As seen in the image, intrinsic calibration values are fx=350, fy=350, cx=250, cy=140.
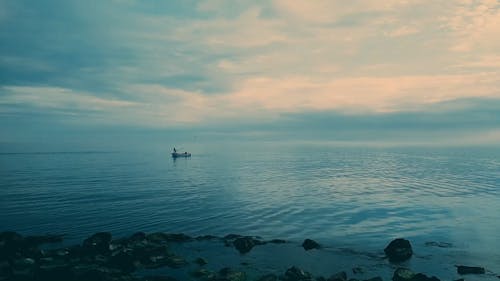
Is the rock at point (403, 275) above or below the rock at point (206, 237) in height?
above

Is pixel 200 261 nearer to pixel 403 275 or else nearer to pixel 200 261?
pixel 200 261

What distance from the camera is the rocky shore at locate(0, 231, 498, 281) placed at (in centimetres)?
2873

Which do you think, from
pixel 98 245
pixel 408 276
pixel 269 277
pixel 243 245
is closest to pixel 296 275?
pixel 269 277

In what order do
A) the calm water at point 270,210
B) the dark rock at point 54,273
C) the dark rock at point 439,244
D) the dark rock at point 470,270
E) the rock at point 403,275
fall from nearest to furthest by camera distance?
1. the dark rock at point 54,273
2. the rock at point 403,275
3. the dark rock at point 470,270
4. the dark rock at point 439,244
5. the calm water at point 270,210

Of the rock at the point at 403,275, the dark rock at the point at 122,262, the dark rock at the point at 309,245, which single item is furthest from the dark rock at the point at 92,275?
the rock at the point at 403,275

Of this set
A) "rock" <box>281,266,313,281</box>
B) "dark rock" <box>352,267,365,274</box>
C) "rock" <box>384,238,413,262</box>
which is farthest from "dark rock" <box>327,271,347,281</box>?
"rock" <box>384,238,413,262</box>

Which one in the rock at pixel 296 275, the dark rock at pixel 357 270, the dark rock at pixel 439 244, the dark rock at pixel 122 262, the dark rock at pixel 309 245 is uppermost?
the dark rock at pixel 122 262

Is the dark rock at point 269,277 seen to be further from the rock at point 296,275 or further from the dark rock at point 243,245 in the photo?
the dark rock at point 243,245

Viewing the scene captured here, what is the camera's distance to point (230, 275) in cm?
2911

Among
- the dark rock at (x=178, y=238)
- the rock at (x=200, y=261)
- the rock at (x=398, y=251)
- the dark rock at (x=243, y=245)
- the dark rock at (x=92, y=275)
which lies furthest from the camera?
the dark rock at (x=178, y=238)

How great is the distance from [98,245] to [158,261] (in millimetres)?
7054

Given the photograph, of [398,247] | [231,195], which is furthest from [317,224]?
[231,195]

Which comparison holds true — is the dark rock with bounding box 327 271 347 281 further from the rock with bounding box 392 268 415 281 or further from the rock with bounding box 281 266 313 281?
the rock with bounding box 392 268 415 281

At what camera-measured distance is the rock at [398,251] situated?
35062 millimetres
